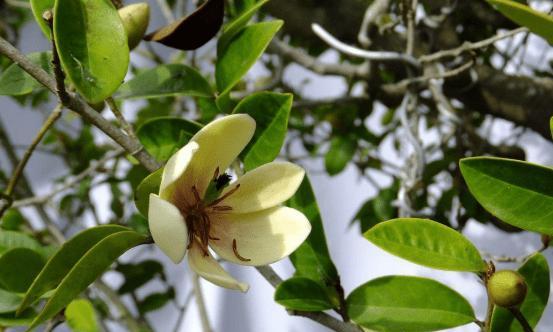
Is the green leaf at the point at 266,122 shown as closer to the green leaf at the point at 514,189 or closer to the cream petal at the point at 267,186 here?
the cream petal at the point at 267,186

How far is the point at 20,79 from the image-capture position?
49cm

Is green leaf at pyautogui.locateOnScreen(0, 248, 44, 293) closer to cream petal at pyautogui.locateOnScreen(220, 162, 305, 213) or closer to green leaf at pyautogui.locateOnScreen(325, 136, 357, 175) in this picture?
cream petal at pyautogui.locateOnScreen(220, 162, 305, 213)

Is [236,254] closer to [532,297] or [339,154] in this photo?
[532,297]

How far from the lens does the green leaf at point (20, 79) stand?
481 mm

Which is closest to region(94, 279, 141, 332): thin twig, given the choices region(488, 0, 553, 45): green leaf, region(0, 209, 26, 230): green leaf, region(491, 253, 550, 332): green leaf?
region(0, 209, 26, 230): green leaf

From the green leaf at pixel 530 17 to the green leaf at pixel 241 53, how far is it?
0.62 feet

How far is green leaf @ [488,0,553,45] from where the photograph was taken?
339 mm

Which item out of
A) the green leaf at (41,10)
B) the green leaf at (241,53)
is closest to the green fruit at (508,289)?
the green leaf at (241,53)

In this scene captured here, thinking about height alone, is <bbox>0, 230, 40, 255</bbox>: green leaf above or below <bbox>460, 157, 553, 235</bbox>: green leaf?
below

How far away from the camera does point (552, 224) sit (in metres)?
0.40

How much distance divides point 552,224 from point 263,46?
0.25 meters

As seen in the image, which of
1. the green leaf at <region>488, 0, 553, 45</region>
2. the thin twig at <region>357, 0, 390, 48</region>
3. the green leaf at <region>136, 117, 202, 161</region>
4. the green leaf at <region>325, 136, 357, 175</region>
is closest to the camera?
the green leaf at <region>488, 0, 553, 45</region>

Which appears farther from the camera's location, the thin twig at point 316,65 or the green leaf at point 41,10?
the thin twig at point 316,65

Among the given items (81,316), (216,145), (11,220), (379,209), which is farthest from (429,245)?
(11,220)
